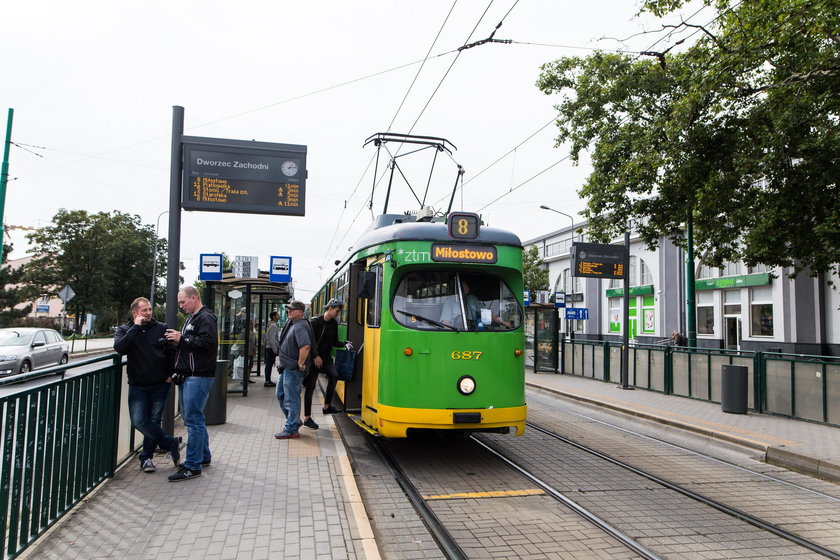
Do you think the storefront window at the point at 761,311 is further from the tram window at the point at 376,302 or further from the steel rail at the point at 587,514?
the tram window at the point at 376,302

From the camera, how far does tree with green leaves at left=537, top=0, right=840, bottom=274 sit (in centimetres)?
1068

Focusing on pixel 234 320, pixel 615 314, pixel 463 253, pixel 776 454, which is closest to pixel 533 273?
pixel 615 314

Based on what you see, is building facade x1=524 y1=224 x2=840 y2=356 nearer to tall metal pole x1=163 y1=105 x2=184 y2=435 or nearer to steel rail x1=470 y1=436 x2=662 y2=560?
steel rail x1=470 y1=436 x2=662 y2=560

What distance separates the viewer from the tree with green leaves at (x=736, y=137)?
1068 cm

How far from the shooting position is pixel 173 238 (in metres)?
7.00

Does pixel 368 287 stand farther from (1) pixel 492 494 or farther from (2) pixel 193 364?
(1) pixel 492 494

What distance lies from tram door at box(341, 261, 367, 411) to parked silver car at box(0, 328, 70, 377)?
483 inches

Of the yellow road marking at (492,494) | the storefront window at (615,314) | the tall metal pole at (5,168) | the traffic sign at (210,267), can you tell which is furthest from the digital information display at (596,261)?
the storefront window at (615,314)

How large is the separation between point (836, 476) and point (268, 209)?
26.4ft

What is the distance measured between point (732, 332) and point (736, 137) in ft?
59.9

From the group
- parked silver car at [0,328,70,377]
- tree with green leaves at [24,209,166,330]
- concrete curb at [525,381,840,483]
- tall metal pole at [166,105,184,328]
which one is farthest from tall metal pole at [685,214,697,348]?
tree with green leaves at [24,209,166,330]

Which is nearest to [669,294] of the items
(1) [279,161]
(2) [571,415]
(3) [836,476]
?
(2) [571,415]

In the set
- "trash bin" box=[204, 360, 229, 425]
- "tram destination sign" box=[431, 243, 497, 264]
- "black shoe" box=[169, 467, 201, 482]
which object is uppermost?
"tram destination sign" box=[431, 243, 497, 264]

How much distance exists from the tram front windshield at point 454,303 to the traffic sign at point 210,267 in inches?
242
